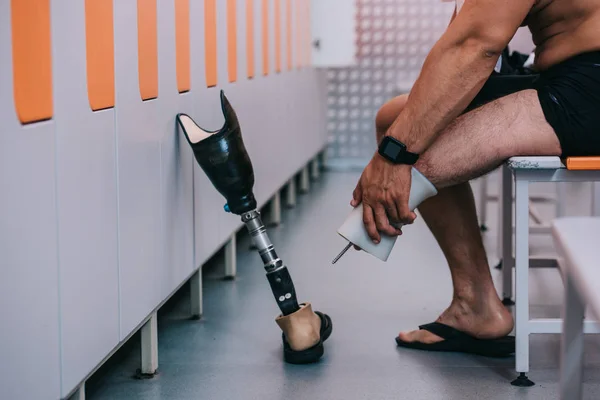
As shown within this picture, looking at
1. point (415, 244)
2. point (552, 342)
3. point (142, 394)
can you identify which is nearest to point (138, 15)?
point (142, 394)

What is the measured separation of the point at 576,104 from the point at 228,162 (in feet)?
2.64

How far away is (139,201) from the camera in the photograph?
201 cm

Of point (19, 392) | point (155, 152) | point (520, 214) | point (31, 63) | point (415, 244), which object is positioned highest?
point (31, 63)

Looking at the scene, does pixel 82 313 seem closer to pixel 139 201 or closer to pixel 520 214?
pixel 139 201

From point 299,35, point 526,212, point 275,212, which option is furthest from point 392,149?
→ point 299,35

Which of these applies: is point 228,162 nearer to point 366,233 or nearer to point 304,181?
point 366,233

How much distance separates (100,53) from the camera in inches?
69.4

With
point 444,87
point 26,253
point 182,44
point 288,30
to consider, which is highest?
point 288,30

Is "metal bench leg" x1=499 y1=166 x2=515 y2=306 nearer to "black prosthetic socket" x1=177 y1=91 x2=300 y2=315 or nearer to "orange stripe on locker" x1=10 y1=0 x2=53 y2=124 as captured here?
"black prosthetic socket" x1=177 y1=91 x2=300 y2=315

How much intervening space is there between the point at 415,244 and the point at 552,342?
4.75 feet

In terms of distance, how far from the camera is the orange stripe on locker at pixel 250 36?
3443 millimetres

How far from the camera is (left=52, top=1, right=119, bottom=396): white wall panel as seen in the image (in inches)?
61.1

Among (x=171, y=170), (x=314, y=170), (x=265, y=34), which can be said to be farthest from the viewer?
(x=314, y=170)

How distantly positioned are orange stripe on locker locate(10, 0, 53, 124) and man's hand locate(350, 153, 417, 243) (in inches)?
31.7
